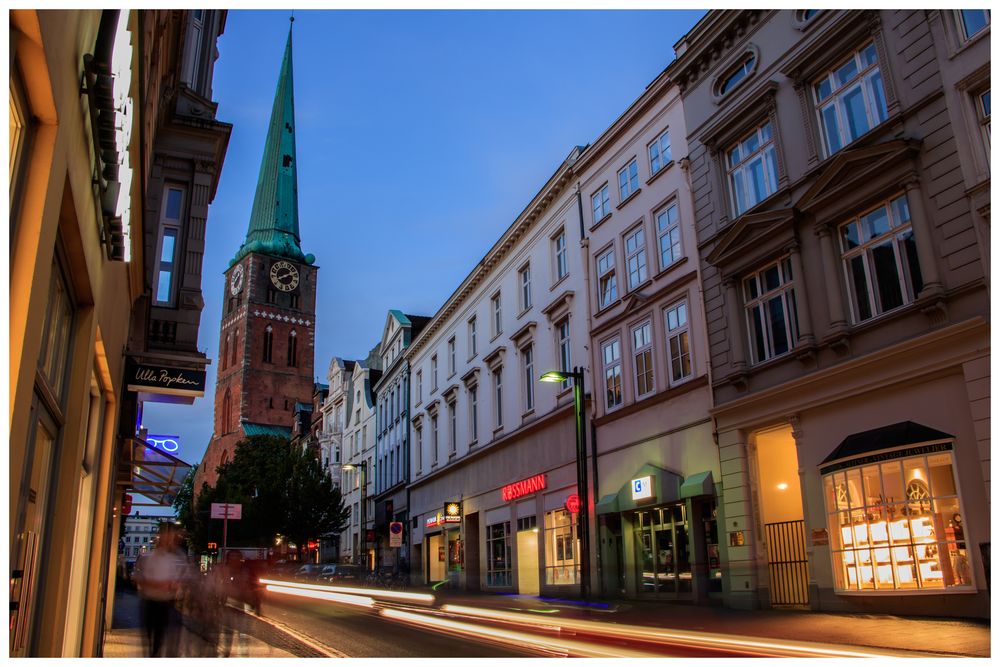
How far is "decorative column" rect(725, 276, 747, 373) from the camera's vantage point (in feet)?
62.2

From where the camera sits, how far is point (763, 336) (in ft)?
61.3

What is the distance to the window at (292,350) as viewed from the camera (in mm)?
104625

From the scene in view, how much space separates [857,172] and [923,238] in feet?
7.08

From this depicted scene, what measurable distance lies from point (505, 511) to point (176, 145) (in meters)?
20.6

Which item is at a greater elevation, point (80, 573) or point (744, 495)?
point (744, 495)

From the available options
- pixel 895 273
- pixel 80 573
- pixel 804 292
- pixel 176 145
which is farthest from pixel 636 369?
pixel 80 573

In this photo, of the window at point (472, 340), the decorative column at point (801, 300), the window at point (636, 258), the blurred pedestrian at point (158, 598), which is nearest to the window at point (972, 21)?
the decorative column at point (801, 300)

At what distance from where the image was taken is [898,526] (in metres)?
14.7

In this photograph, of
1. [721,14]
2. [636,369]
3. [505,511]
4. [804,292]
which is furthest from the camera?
[505,511]

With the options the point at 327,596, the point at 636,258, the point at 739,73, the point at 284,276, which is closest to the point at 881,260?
the point at 739,73

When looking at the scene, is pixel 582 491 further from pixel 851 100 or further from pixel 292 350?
pixel 292 350

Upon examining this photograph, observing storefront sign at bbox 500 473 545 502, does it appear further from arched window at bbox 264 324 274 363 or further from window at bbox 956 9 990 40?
arched window at bbox 264 324 274 363

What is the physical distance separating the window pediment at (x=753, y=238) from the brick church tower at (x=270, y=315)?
280 ft
